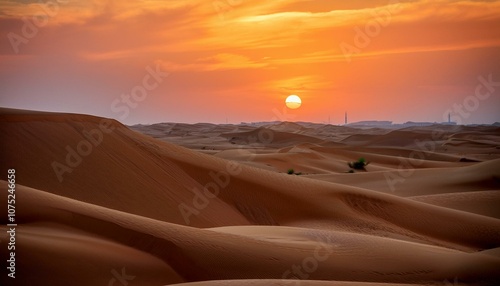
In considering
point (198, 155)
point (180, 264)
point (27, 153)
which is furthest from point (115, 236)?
point (198, 155)

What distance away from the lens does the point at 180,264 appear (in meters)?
7.96

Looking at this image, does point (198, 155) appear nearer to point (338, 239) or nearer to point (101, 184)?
point (101, 184)
